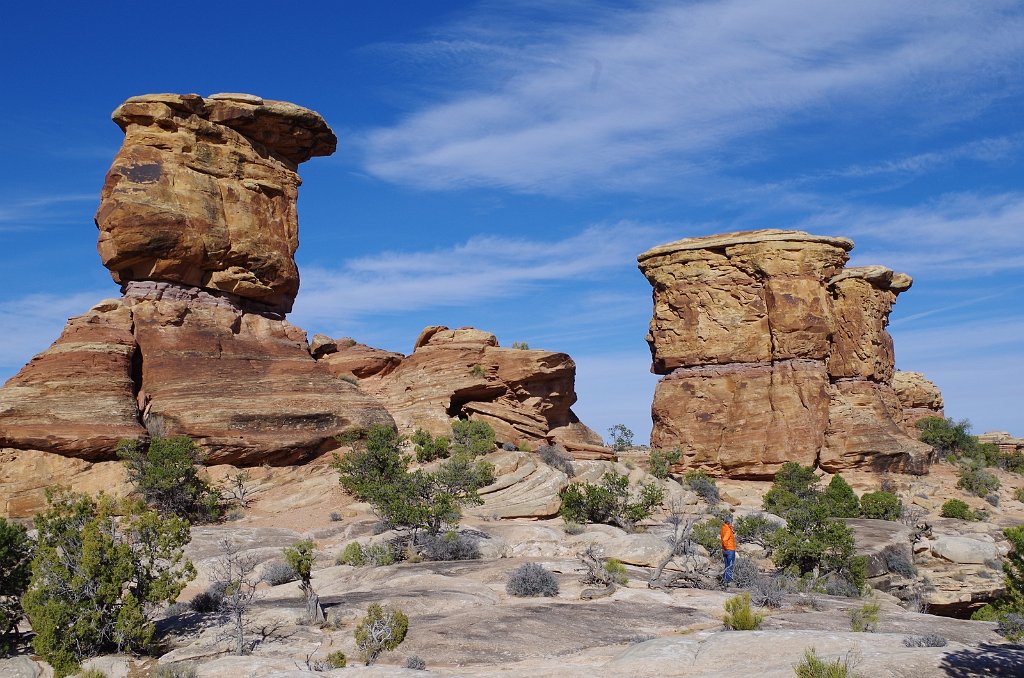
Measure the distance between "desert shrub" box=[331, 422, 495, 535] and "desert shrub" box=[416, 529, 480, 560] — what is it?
0.63 meters

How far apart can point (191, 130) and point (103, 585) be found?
24656mm

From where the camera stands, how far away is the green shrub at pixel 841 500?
1391 inches

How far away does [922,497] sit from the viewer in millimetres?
40125

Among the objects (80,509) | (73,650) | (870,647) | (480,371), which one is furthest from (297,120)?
(870,647)

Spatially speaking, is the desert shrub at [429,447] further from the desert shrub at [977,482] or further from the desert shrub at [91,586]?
the desert shrub at [977,482]

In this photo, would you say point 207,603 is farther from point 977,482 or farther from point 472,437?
point 977,482

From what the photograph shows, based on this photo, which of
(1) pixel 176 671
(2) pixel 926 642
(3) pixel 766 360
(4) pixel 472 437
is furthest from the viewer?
(3) pixel 766 360

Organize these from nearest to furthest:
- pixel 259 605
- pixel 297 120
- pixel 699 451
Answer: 1. pixel 259 605
2. pixel 297 120
3. pixel 699 451

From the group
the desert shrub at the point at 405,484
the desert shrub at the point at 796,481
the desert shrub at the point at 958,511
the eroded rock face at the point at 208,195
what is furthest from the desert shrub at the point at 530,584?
the desert shrub at the point at 958,511

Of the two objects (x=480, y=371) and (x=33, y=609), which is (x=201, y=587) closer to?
(x=33, y=609)

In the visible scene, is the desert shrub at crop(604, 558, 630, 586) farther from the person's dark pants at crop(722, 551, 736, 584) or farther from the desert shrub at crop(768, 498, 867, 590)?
the desert shrub at crop(768, 498, 867, 590)

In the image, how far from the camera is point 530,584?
54.5ft

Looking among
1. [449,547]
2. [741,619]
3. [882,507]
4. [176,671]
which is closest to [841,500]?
[882,507]

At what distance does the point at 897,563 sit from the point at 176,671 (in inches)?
895
